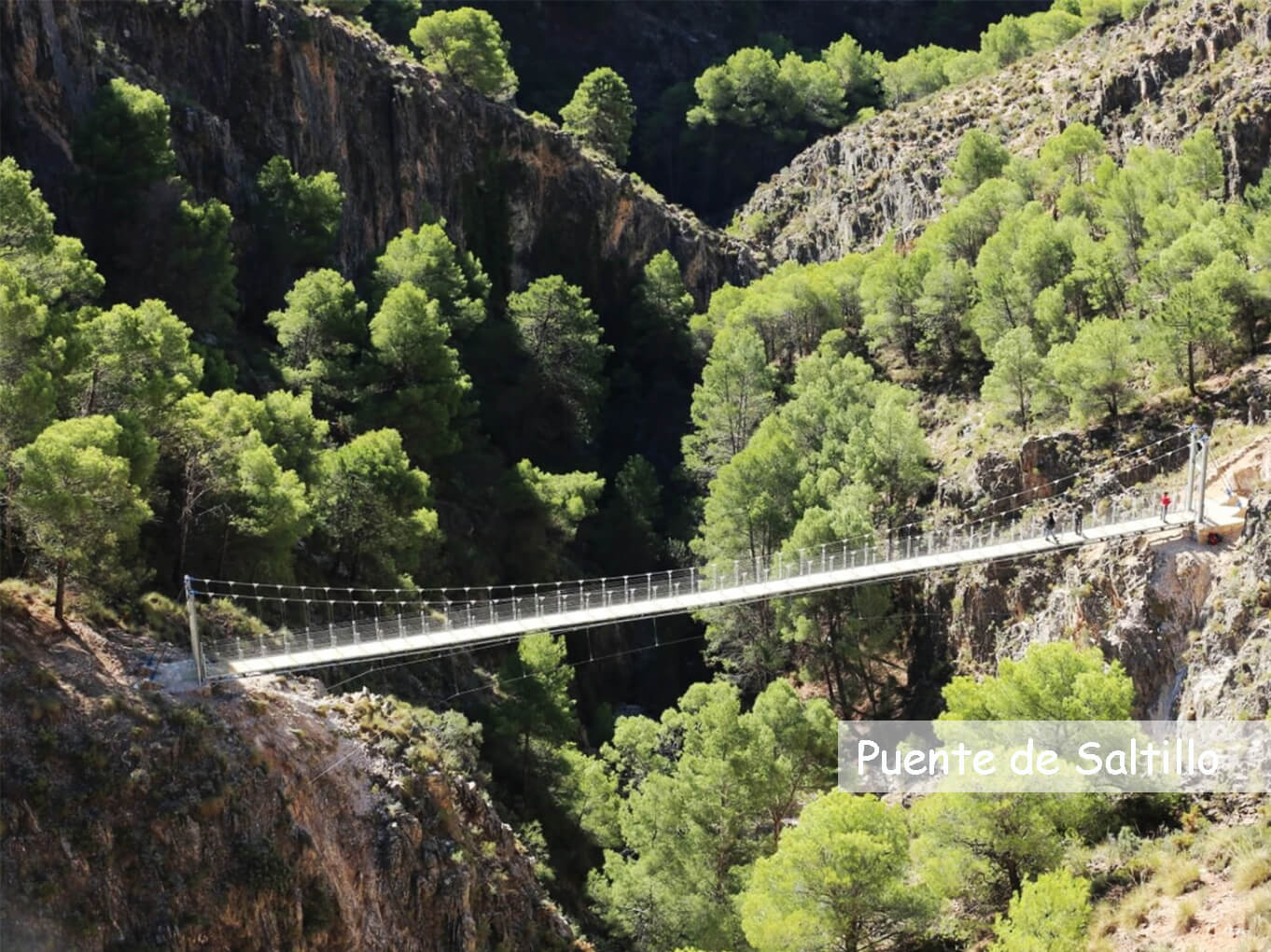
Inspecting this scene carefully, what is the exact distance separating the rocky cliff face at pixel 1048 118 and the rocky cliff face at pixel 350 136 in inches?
216

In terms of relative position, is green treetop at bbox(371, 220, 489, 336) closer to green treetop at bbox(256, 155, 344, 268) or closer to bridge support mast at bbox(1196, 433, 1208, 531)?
green treetop at bbox(256, 155, 344, 268)

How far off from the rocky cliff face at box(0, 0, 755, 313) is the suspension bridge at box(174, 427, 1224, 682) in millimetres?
17674

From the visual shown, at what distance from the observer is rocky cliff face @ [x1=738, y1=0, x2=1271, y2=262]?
183 ft

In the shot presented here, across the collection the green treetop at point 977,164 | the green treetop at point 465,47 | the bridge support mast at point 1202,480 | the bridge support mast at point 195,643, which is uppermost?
the green treetop at point 465,47

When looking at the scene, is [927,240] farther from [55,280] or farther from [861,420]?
[55,280]

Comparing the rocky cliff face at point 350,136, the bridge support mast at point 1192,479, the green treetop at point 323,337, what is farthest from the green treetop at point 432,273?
the bridge support mast at point 1192,479

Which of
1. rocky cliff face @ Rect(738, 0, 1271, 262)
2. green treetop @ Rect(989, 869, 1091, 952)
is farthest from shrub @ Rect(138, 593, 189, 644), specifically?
rocky cliff face @ Rect(738, 0, 1271, 262)

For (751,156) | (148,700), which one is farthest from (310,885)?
(751,156)

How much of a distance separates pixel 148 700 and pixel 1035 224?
3423 centimetres

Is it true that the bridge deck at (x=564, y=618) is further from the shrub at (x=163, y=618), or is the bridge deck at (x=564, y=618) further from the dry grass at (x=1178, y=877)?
the dry grass at (x=1178, y=877)

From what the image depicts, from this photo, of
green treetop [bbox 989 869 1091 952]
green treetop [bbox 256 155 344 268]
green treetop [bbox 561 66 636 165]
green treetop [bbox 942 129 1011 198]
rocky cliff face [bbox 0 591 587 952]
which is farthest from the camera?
green treetop [bbox 561 66 636 165]

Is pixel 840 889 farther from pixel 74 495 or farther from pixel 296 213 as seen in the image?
pixel 296 213

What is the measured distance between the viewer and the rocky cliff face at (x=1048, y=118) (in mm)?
55688

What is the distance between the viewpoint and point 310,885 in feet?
96.2
